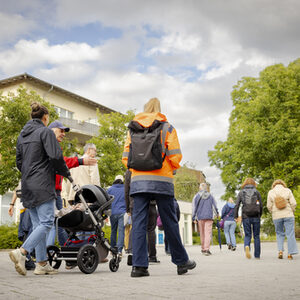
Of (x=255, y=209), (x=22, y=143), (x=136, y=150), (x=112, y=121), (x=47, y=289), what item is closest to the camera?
(x=47, y=289)

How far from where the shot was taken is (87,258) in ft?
22.2

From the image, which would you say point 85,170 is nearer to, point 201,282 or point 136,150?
point 136,150

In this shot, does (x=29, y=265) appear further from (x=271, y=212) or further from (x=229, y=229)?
(x=229, y=229)

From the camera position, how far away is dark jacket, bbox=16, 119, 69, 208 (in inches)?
239

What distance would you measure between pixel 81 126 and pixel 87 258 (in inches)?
1375

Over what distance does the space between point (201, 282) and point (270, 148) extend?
27447 millimetres

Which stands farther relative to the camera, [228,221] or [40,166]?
[228,221]

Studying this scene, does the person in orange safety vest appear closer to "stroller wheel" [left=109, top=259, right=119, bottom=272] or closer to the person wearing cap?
"stroller wheel" [left=109, top=259, right=119, bottom=272]

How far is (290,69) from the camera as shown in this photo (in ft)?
115

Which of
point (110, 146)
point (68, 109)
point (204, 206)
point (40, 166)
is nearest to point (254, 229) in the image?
point (204, 206)

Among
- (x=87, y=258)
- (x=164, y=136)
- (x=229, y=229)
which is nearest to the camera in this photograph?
(x=164, y=136)

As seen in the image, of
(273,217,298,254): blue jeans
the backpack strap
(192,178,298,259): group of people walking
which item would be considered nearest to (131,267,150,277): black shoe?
the backpack strap

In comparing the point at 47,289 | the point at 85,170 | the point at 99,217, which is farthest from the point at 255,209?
the point at 47,289

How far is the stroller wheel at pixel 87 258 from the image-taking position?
6.52 metres
